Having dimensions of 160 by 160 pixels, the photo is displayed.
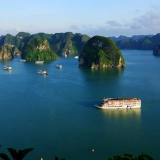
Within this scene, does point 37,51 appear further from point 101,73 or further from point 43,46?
point 101,73

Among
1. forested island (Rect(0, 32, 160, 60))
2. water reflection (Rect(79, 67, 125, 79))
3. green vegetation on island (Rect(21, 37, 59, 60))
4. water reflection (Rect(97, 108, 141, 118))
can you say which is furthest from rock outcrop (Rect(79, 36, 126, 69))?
water reflection (Rect(97, 108, 141, 118))

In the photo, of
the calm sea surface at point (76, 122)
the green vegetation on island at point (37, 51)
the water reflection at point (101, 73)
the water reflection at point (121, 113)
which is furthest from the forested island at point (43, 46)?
the water reflection at point (121, 113)

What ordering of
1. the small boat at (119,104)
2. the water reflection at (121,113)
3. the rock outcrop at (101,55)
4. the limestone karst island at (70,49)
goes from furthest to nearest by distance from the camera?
the limestone karst island at (70,49)
the rock outcrop at (101,55)
the small boat at (119,104)
the water reflection at (121,113)

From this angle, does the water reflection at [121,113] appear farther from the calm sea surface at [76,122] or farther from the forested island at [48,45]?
the forested island at [48,45]

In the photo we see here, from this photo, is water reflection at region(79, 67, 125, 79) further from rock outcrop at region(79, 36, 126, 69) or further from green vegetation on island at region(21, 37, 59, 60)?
green vegetation on island at region(21, 37, 59, 60)

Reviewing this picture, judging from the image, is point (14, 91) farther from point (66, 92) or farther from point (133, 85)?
point (133, 85)

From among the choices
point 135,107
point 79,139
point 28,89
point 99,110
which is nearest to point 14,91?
point 28,89

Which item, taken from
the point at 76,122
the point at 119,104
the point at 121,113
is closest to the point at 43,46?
the point at 119,104
